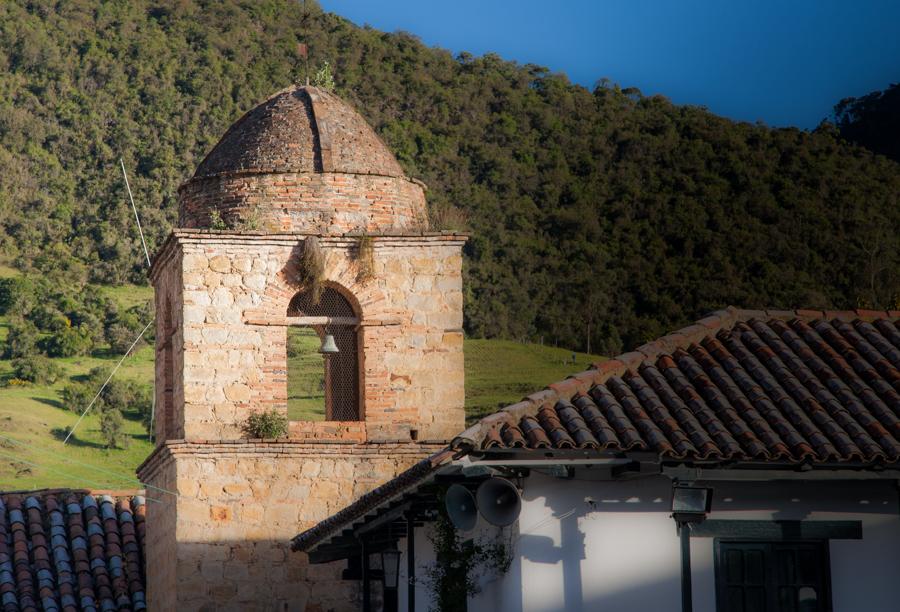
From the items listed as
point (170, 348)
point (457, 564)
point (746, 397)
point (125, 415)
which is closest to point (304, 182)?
point (170, 348)

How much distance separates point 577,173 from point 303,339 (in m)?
8.63

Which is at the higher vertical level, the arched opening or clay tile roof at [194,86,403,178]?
clay tile roof at [194,86,403,178]

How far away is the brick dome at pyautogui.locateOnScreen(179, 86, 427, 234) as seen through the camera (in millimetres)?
19672

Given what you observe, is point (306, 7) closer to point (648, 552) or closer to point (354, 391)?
point (354, 391)

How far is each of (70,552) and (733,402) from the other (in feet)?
37.1

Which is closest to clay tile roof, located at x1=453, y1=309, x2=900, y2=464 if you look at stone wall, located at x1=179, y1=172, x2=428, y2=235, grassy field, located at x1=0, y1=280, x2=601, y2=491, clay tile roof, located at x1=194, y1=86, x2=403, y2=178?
stone wall, located at x1=179, y1=172, x2=428, y2=235

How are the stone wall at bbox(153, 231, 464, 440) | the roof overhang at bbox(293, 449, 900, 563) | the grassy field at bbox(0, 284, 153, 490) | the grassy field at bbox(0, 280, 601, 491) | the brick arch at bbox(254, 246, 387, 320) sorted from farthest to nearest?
the grassy field at bbox(0, 284, 153, 490) < the grassy field at bbox(0, 280, 601, 491) < the brick arch at bbox(254, 246, 387, 320) < the stone wall at bbox(153, 231, 464, 440) < the roof overhang at bbox(293, 449, 900, 563)

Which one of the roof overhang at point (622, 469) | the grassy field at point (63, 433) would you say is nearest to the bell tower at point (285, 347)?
the roof overhang at point (622, 469)

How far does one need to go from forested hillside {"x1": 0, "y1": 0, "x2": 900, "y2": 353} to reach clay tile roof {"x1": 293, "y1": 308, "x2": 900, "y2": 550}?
828 inches

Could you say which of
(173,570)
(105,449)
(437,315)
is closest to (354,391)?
(437,315)

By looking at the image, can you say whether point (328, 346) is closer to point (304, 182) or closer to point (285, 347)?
point (285, 347)

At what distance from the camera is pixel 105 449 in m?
48.0

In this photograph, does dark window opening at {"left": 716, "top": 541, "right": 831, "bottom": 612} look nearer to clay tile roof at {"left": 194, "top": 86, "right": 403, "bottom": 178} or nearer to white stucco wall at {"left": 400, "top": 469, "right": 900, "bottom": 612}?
white stucco wall at {"left": 400, "top": 469, "right": 900, "bottom": 612}

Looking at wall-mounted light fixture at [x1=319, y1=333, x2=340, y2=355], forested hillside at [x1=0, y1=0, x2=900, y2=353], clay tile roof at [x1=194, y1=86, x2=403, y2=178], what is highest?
forested hillside at [x1=0, y1=0, x2=900, y2=353]
